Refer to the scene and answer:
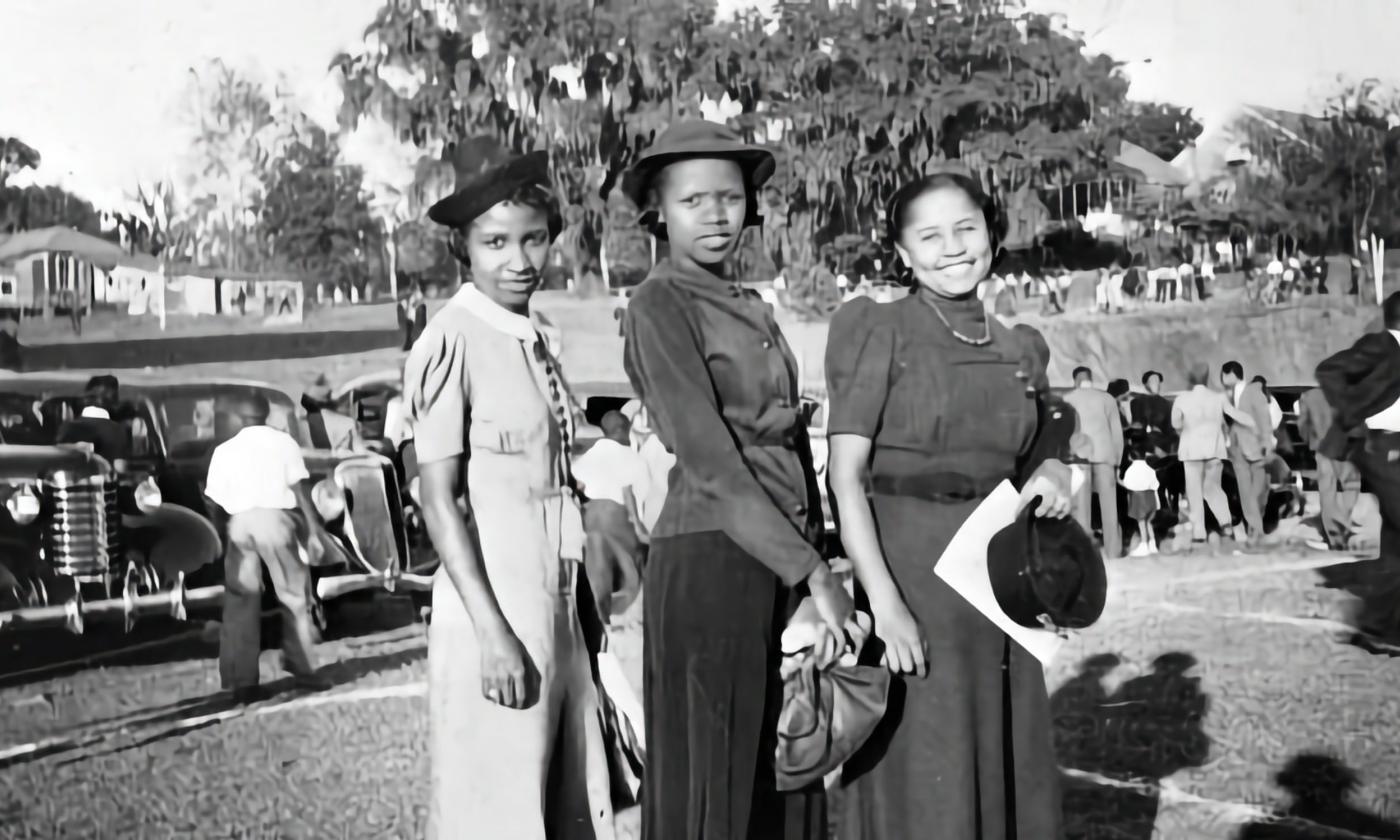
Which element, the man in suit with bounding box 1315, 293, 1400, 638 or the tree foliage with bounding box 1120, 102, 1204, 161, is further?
the man in suit with bounding box 1315, 293, 1400, 638

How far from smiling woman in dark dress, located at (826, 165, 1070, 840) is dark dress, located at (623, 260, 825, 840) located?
22 centimetres

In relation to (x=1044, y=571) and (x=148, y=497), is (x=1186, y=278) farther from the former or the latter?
(x=148, y=497)

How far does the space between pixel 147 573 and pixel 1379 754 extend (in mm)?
3902

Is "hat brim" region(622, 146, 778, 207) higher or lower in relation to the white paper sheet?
higher

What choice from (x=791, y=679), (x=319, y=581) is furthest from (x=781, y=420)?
(x=319, y=581)

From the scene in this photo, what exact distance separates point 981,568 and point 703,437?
84 cm

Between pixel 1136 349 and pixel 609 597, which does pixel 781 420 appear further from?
pixel 1136 349

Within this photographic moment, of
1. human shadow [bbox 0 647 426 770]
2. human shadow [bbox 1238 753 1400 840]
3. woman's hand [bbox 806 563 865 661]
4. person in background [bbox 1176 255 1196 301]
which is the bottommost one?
human shadow [bbox 1238 753 1400 840]

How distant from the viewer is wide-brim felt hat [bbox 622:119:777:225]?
4004mm

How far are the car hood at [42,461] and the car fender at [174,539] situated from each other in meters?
0.18

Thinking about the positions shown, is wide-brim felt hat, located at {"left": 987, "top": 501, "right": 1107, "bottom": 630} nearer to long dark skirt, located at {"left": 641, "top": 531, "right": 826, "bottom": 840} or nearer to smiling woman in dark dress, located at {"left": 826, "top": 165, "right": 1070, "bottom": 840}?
smiling woman in dark dress, located at {"left": 826, "top": 165, "right": 1070, "bottom": 840}

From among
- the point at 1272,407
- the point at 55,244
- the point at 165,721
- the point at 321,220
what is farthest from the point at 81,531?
the point at 1272,407

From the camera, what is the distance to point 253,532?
414 centimetres

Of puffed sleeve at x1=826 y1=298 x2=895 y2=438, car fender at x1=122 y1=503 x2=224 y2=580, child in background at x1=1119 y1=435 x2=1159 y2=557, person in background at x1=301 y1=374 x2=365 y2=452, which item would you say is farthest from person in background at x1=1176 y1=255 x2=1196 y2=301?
car fender at x1=122 y1=503 x2=224 y2=580
